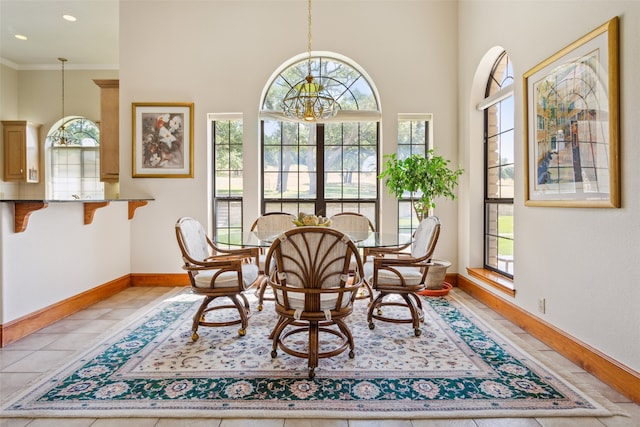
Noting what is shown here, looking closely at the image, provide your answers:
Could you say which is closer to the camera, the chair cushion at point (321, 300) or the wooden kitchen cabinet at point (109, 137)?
the chair cushion at point (321, 300)

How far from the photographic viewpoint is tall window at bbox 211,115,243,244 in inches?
183

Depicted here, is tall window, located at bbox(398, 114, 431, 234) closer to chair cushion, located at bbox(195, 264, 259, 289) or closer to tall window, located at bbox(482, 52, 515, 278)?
tall window, located at bbox(482, 52, 515, 278)

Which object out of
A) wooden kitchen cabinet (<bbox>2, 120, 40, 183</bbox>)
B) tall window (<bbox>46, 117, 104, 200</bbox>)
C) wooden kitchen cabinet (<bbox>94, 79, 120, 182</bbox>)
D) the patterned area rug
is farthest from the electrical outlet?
wooden kitchen cabinet (<bbox>2, 120, 40, 183</bbox>)

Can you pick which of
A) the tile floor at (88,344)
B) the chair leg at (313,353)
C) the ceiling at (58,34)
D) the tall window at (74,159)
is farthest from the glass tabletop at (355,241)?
the tall window at (74,159)

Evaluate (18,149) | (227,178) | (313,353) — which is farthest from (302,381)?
(18,149)

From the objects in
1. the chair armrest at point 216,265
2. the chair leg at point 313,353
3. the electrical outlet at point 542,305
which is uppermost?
the chair armrest at point 216,265

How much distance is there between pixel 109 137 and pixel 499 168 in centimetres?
495

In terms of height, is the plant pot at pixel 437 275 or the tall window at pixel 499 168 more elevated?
the tall window at pixel 499 168

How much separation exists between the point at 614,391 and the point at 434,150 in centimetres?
306

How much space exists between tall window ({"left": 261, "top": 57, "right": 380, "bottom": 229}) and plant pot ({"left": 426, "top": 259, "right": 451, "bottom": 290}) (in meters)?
1.13

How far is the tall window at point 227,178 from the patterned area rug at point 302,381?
6.68 feet

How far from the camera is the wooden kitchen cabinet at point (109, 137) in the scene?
4.62 m

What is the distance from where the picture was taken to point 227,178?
15.5 ft

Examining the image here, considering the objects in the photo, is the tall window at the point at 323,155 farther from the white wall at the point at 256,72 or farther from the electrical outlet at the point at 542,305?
the electrical outlet at the point at 542,305
